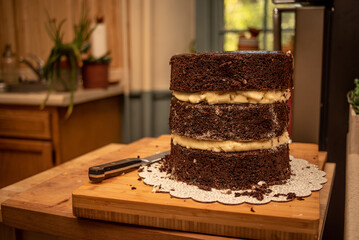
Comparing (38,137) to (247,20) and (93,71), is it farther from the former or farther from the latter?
(247,20)

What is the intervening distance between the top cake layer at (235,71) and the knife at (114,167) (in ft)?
0.95

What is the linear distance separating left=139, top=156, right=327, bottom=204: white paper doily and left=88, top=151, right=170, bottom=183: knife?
0.15 feet

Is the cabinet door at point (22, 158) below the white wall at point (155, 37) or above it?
below

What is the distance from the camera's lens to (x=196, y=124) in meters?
0.94

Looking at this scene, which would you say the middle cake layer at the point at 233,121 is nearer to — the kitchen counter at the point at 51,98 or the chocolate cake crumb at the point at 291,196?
the chocolate cake crumb at the point at 291,196

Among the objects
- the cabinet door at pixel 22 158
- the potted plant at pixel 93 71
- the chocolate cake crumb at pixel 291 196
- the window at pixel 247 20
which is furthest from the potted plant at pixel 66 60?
the chocolate cake crumb at pixel 291 196

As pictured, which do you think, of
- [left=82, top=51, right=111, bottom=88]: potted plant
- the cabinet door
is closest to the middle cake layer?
the cabinet door

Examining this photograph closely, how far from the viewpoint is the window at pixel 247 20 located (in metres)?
2.73

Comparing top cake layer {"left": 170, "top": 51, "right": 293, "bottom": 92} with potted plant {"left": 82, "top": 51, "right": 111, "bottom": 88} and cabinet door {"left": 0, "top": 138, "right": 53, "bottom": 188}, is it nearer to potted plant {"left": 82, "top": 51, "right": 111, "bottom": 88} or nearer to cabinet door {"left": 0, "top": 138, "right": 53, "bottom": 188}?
cabinet door {"left": 0, "top": 138, "right": 53, "bottom": 188}

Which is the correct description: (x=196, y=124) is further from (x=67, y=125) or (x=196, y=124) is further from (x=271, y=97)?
(x=67, y=125)

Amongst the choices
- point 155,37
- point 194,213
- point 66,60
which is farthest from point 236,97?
point 155,37

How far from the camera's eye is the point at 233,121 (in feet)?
2.99

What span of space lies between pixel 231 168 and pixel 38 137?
5.76ft

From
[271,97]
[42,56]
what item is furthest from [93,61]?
[271,97]
